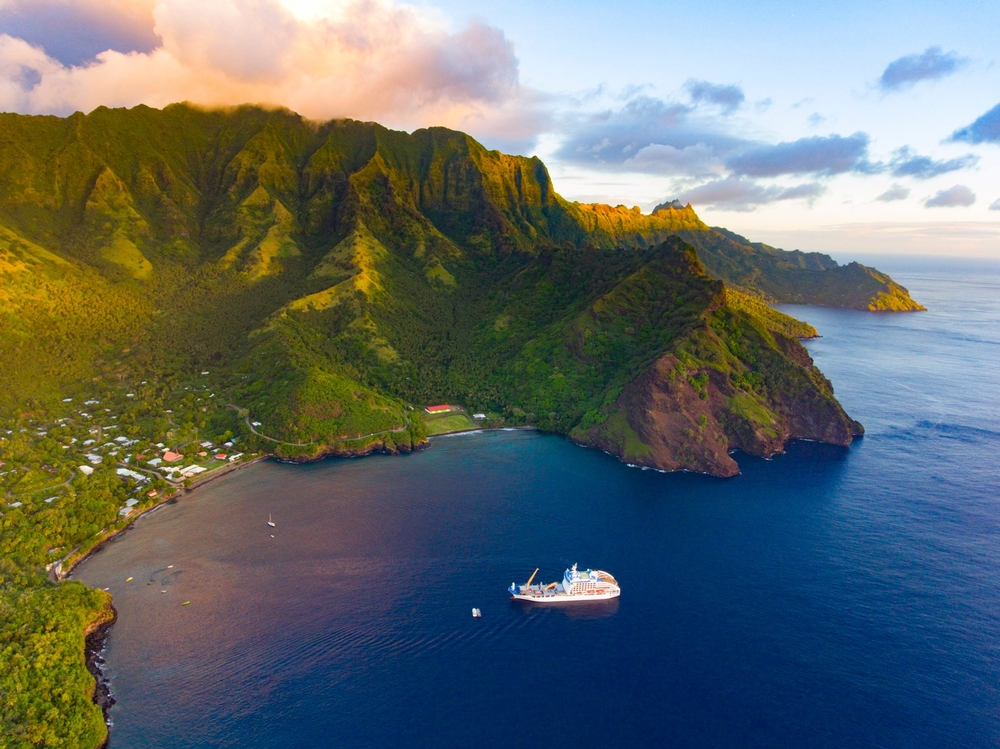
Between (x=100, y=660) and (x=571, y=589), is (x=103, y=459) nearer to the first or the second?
(x=100, y=660)

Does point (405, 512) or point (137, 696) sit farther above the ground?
point (405, 512)

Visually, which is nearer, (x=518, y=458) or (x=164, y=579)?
(x=164, y=579)

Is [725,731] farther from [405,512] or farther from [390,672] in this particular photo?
[405,512]

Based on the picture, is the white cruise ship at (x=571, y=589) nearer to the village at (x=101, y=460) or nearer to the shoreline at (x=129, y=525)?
the shoreline at (x=129, y=525)

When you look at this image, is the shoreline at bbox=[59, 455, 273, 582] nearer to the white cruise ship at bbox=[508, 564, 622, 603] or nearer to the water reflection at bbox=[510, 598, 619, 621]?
the water reflection at bbox=[510, 598, 619, 621]

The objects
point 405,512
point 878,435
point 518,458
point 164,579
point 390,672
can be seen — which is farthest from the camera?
point 878,435

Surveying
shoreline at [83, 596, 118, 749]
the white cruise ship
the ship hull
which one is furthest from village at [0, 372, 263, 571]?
the white cruise ship

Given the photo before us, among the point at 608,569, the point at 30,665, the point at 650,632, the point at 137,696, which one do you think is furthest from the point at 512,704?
the point at 30,665
